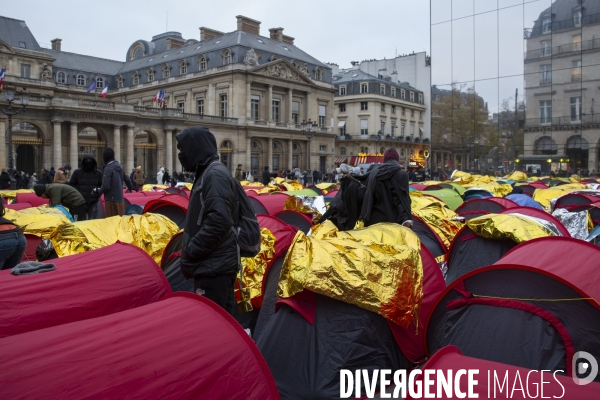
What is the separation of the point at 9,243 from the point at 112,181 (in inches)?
153

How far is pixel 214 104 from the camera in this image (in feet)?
169

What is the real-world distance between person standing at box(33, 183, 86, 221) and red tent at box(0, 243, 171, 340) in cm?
533

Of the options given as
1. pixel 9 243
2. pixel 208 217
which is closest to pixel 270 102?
pixel 9 243

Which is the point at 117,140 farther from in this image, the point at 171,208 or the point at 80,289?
the point at 80,289

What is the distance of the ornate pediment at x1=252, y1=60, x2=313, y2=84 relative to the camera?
51.2 metres

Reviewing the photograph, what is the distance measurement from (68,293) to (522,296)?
10.9 ft

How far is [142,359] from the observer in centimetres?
262

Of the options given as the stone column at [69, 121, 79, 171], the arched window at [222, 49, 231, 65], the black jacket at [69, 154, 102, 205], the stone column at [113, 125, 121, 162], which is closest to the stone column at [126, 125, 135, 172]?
the stone column at [113, 125, 121, 162]

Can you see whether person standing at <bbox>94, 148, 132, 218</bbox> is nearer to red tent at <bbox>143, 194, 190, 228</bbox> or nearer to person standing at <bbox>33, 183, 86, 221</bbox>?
person standing at <bbox>33, 183, 86, 221</bbox>

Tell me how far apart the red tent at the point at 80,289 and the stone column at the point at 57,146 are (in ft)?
115

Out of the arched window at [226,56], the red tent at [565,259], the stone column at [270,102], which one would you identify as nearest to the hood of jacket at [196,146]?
the red tent at [565,259]

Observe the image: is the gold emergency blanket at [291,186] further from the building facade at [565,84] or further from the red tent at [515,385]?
the building facade at [565,84]

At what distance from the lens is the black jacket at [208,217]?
3877mm

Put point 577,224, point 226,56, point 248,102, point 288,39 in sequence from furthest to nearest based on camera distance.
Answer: point 288,39 < point 248,102 < point 226,56 < point 577,224
